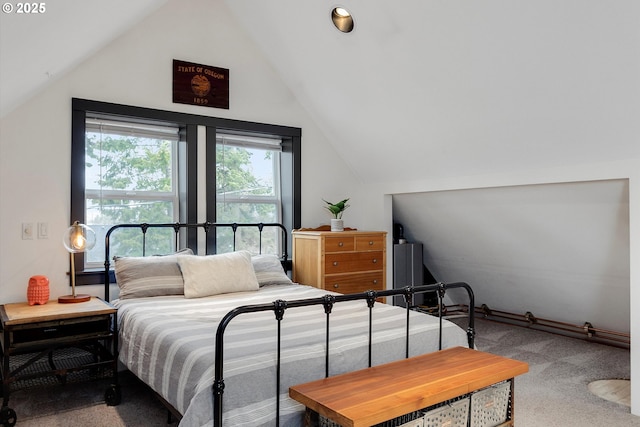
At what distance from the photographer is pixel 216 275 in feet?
10.9

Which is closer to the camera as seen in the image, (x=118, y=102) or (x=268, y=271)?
(x=118, y=102)

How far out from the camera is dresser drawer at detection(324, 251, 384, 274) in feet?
12.8

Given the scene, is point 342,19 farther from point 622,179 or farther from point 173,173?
point 622,179

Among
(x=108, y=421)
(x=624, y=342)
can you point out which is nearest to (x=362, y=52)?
(x=108, y=421)

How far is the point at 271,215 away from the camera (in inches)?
174

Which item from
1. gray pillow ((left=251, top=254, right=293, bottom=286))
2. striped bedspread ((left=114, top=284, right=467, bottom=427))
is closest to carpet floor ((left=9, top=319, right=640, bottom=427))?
striped bedspread ((left=114, top=284, right=467, bottom=427))

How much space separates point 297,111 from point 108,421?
9.61ft

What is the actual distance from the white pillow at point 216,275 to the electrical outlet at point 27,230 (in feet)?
3.16

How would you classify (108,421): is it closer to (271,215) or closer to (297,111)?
(271,215)

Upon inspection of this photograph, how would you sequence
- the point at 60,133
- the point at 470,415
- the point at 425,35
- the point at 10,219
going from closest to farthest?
the point at 470,415
the point at 425,35
the point at 10,219
the point at 60,133

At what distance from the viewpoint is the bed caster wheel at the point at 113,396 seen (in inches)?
110

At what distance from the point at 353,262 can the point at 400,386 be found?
2276 millimetres

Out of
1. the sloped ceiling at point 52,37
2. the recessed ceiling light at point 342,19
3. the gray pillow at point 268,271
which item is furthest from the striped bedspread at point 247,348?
the recessed ceiling light at point 342,19

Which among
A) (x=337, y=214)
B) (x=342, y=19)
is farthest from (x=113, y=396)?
(x=342, y=19)
